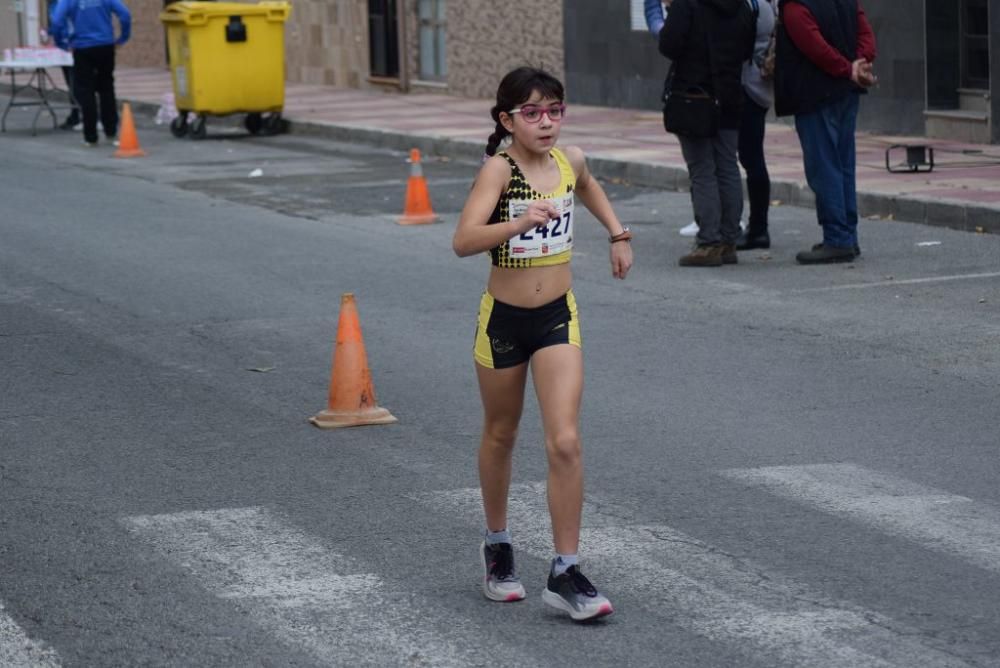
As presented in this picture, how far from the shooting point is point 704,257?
12039mm

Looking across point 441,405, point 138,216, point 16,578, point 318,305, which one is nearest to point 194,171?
point 138,216

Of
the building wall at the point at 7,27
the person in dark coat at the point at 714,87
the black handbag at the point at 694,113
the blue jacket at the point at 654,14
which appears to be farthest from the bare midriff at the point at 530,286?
the building wall at the point at 7,27

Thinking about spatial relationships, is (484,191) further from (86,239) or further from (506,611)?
(86,239)

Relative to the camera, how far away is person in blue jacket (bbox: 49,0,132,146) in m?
22.3

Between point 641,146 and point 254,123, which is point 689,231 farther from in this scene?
point 254,123

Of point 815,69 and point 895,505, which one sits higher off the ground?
point 815,69

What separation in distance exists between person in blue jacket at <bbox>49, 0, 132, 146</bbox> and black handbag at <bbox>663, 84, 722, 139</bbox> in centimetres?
1162

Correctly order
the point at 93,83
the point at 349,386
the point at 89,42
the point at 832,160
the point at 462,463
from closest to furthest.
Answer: the point at 462,463, the point at 349,386, the point at 832,160, the point at 93,83, the point at 89,42

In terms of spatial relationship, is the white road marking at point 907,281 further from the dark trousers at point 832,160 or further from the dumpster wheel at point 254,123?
the dumpster wheel at point 254,123

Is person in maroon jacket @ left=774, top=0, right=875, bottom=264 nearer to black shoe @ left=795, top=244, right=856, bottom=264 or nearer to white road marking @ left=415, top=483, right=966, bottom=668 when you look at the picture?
black shoe @ left=795, top=244, right=856, bottom=264

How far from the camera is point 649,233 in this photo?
Answer: 13.9 metres

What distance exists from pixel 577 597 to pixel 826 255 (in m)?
7.12

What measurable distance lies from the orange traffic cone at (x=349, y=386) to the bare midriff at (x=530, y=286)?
2.43 m

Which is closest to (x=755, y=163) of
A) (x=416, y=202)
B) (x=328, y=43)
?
(x=416, y=202)
